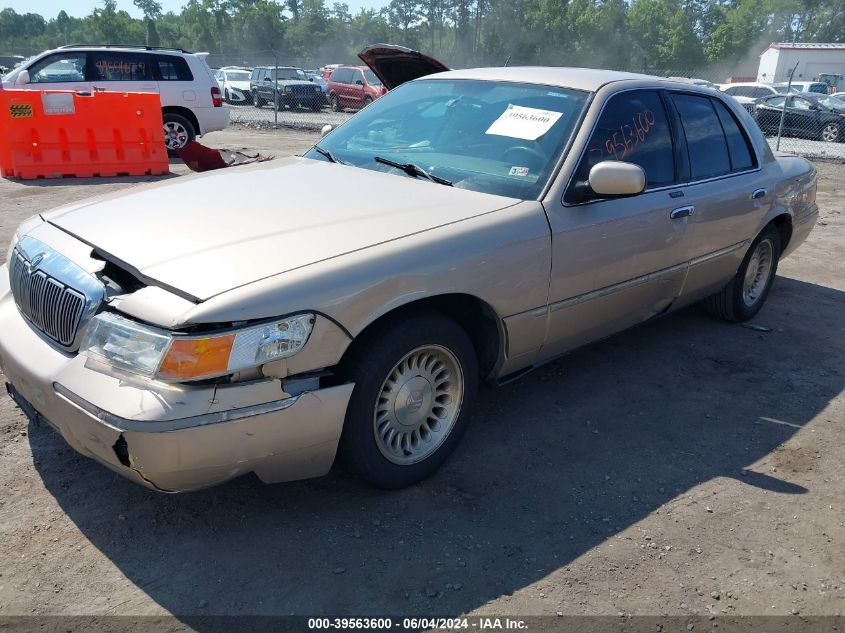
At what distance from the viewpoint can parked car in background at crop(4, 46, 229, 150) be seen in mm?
12211

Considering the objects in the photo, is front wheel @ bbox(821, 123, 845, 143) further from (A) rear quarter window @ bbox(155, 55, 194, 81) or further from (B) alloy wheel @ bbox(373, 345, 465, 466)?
(B) alloy wheel @ bbox(373, 345, 465, 466)

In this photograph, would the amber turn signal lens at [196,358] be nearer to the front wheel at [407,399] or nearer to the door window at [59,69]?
the front wheel at [407,399]

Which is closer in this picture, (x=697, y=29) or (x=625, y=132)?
(x=625, y=132)

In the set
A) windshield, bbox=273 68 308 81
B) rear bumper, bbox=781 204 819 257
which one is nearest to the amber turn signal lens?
rear bumper, bbox=781 204 819 257

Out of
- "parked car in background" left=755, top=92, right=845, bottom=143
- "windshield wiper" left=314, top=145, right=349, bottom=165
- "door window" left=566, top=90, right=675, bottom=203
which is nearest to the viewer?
"door window" left=566, top=90, right=675, bottom=203

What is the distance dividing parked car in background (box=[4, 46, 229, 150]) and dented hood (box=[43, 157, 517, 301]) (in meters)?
10.0

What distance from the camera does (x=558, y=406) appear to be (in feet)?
13.3

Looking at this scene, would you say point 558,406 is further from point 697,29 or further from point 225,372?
point 697,29

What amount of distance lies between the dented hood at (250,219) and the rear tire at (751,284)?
266 cm

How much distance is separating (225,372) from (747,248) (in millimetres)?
3984

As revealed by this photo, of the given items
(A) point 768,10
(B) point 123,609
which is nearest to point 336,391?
(B) point 123,609

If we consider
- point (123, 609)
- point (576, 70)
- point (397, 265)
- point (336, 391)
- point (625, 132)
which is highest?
Answer: point (576, 70)

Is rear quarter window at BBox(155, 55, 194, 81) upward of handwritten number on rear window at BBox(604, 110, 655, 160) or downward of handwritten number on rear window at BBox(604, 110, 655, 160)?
upward

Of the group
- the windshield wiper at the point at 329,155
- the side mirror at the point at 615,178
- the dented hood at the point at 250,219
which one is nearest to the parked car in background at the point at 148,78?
the windshield wiper at the point at 329,155
